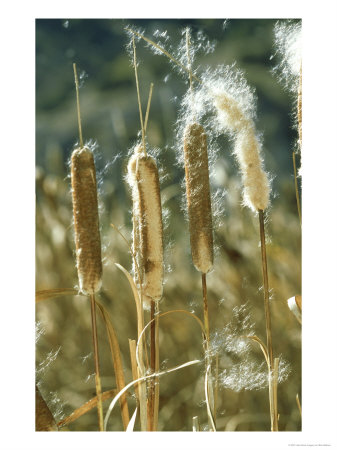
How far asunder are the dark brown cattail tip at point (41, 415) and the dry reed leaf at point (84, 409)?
0.09 ft

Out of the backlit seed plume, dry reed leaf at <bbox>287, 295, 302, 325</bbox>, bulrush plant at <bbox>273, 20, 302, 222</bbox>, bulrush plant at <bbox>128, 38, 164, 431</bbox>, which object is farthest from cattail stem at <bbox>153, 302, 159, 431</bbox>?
the backlit seed plume

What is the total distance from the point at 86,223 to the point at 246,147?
0.46 m

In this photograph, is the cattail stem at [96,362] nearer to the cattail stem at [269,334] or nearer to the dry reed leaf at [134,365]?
the dry reed leaf at [134,365]

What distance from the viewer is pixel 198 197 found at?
1291mm

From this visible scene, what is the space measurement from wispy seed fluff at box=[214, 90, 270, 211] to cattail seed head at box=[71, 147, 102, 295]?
371 mm

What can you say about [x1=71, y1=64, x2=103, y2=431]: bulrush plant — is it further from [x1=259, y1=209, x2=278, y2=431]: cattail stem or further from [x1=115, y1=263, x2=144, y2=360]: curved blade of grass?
[x1=259, y1=209, x2=278, y2=431]: cattail stem

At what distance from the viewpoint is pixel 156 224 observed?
128cm

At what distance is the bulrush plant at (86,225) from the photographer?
128 cm

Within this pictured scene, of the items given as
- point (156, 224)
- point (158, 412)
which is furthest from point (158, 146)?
point (158, 412)

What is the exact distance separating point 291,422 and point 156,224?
63 cm

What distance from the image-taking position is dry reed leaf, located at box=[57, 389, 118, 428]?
1293mm
